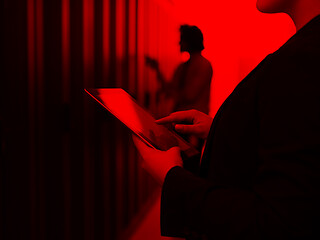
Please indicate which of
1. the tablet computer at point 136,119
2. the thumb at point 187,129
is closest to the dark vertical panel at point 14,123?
the tablet computer at point 136,119

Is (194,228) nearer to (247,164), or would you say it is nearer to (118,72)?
(247,164)

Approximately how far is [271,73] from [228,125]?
111 millimetres

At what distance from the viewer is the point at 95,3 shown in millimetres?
1362

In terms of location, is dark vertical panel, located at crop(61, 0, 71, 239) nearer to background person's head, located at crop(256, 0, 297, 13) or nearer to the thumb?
the thumb

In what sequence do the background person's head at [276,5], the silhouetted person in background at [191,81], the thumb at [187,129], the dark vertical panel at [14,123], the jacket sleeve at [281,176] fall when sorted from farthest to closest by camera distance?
1. the silhouetted person in background at [191,81]
2. the dark vertical panel at [14,123]
3. the thumb at [187,129]
4. the background person's head at [276,5]
5. the jacket sleeve at [281,176]

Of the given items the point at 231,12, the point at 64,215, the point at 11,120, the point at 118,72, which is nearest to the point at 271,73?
the point at 11,120

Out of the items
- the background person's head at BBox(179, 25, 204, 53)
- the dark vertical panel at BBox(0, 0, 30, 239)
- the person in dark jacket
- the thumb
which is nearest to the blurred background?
the dark vertical panel at BBox(0, 0, 30, 239)

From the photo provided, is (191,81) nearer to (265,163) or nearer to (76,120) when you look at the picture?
(76,120)

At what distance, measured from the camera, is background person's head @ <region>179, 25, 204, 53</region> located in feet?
7.29

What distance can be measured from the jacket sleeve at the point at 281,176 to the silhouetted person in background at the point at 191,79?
1.72 metres

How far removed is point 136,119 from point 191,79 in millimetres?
1632

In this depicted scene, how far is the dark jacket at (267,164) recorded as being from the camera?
0.40 meters

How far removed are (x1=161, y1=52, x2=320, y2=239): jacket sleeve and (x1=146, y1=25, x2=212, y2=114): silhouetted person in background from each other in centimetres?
172

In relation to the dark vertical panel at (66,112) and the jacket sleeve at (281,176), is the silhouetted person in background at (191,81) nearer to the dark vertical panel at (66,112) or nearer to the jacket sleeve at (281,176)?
the dark vertical panel at (66,112)
